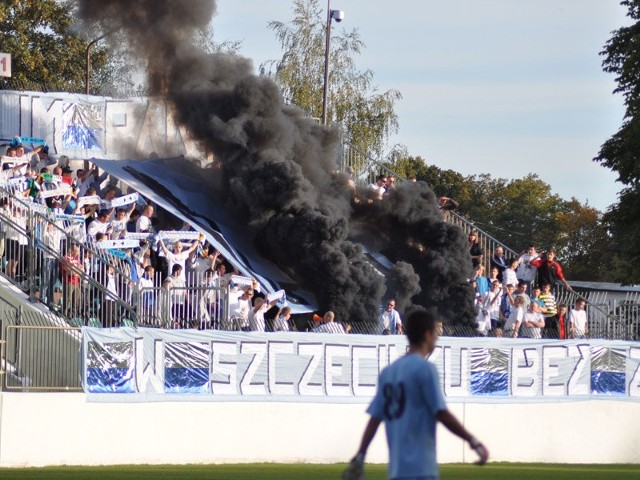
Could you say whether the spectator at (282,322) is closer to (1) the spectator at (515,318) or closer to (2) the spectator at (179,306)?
(2) the spectator at (179,306)

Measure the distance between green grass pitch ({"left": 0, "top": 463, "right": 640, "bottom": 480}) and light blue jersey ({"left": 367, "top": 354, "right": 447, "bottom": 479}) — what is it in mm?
10058

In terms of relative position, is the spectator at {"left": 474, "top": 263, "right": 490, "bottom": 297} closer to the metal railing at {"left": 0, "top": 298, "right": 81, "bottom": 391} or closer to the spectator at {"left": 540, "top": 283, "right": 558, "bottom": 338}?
the spectator at {"left": 540, "top": 283, "right": 558, "bottom": 338}

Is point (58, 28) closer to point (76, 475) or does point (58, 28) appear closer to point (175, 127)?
point (175, 127)

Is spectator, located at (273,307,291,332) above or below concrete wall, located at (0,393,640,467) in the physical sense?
above

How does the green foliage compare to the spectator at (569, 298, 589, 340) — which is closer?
the spectator at (569, 298, 589, 340)

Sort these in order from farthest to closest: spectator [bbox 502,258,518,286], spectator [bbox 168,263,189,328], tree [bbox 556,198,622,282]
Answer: tree [bbox 556,198,622,282], spectator [bbox 502,258,518,286], spectator [bbox 168,263,189,328]

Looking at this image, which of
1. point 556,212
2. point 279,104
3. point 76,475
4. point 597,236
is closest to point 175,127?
point 279,104

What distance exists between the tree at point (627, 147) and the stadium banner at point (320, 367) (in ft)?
47.4

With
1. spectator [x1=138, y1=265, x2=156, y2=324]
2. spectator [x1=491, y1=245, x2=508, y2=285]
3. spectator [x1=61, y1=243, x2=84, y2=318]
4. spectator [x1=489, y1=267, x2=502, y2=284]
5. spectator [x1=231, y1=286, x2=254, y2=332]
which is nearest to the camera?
spectator [x1=138, y1=265, x2=156, y2=324]

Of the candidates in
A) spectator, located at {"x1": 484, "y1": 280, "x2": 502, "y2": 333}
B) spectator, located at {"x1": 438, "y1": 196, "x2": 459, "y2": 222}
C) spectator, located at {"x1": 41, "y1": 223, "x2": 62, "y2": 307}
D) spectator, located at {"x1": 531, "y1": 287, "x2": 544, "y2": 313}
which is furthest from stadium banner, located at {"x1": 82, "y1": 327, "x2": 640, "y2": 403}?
spectator, located at {"x1": 438, "y1": 196, "x2": 459, "y2": 222}

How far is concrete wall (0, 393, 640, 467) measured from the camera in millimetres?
20031

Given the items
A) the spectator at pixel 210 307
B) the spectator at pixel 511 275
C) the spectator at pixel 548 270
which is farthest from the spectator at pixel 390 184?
the spectator at pixel 210 307

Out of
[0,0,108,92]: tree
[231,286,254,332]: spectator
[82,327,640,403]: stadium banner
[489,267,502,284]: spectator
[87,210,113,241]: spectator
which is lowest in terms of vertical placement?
[82,327,640,403]: stadium banner

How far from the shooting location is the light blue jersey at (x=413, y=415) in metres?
8.10
